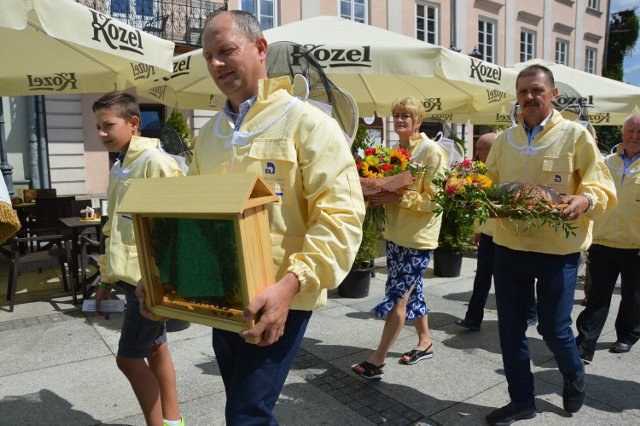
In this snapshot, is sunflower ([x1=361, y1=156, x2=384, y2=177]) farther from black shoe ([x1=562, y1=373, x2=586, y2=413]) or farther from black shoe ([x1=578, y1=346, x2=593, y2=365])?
black shoe ([x1=578, y1=346, x2=593, y2=365])

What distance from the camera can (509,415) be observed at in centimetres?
307

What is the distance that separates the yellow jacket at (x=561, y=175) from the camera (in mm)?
2959

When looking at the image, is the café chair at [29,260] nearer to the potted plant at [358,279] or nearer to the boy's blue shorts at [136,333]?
the potted plant at [358,279]

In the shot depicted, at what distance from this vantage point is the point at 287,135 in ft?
5.68

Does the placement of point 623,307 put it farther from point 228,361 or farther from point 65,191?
point 65,191

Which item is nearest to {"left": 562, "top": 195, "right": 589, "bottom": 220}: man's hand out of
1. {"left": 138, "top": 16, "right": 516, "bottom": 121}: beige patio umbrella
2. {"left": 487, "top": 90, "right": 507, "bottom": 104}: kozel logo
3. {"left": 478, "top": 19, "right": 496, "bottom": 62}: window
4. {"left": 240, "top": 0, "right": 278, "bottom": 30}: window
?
{"left": 138, "top": 16, "right": 516, "bottom": 121}: beige patio umbrella

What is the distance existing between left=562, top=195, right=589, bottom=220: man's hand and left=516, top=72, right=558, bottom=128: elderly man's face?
24.5 inches

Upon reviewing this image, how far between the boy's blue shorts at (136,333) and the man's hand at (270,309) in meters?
1.23

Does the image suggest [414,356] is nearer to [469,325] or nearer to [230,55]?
[469,325]

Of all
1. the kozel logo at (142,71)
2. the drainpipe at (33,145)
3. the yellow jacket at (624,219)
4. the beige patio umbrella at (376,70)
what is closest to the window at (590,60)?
the beige patio umbrella at (376,70)

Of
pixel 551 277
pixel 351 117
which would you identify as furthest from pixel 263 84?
pixel 551 277

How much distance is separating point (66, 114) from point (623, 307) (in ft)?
43.8

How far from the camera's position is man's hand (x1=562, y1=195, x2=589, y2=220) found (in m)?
2.67

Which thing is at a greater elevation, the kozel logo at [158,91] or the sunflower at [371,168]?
the kozel logo at [158,91]
